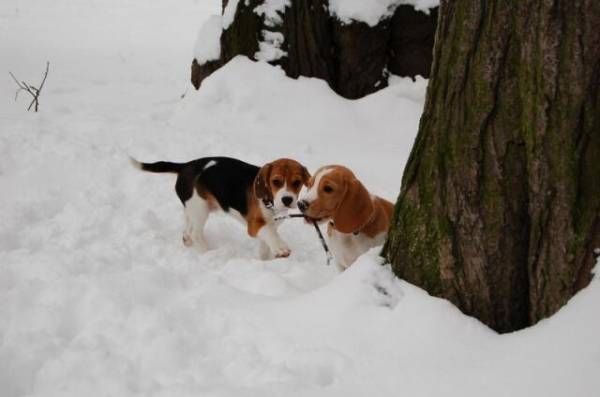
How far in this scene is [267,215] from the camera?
4375 millimetres

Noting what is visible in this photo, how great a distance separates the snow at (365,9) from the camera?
707cm

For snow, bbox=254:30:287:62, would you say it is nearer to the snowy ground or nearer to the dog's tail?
the snowy ground

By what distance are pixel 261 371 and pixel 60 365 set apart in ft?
2.92

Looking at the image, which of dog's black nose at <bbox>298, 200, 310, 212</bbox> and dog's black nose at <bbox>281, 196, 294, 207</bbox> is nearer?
dog's black nose at <bbox>298, 200, 310, 212</bbox>

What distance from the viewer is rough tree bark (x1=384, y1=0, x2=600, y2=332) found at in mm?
1956

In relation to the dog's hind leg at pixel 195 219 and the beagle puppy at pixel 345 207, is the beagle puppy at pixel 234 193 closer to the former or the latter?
the dog's hind leg at pixel 195 219

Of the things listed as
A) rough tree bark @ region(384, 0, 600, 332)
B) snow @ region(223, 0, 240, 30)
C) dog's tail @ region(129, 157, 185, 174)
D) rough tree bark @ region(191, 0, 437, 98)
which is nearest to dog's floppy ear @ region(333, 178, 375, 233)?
rough tree bark @ region(384, 0, 600, 332)

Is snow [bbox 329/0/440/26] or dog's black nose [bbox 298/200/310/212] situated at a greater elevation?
snow [bbox 329/0/440/26]

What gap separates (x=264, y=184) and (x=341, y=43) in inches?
146

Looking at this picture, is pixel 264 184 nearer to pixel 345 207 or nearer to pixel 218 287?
pixel 345 207

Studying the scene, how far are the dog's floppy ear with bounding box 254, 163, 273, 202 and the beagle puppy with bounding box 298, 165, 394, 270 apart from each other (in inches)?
32.6

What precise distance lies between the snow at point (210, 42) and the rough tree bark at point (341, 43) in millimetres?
183

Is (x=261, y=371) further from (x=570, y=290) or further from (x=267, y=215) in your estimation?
(x=267, y=215)

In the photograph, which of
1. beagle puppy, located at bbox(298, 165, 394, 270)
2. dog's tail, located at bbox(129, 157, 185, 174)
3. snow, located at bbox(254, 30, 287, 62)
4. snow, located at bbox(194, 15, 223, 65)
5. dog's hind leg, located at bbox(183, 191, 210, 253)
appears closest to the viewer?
beagle puppy, located at bbox(298, 165, 394, 270)
